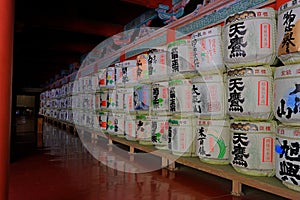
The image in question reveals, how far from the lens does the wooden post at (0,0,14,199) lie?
44.9 inches

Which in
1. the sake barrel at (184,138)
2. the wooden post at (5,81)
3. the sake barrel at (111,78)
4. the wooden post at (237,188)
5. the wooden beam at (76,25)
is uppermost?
the wooden beam at (76,25)

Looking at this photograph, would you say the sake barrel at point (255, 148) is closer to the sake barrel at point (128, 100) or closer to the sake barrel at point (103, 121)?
the sake barrel at point (128, 100)

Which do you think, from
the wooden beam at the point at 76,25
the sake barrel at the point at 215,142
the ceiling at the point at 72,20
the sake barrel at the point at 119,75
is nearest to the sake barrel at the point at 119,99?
the sake barrel at the point at 119,75

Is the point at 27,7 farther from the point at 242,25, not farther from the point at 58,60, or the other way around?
the point at 58,60

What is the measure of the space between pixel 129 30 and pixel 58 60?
741cm

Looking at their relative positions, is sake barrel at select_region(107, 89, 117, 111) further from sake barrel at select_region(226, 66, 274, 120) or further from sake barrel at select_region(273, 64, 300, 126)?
sake barrel at select_region(273, 64, 300, 126)

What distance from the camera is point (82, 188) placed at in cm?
269

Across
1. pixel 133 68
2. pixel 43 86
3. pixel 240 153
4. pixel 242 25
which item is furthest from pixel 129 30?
pixel 43 86

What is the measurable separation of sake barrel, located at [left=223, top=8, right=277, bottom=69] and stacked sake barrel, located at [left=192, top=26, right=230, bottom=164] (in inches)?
12.8

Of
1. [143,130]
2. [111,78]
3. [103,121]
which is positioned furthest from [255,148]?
[103,121]

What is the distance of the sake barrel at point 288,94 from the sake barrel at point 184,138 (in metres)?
1.24

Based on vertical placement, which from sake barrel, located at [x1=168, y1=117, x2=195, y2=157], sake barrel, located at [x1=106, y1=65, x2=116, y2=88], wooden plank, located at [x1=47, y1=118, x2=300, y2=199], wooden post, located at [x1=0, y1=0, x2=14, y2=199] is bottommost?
wooden plank, located at [x1=47, y1=118, x2=300, y2=199]

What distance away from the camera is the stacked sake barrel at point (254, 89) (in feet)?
7.77

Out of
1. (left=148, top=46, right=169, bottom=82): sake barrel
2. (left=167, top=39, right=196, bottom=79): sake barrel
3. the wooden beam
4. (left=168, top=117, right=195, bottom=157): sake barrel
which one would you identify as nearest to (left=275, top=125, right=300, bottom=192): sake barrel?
(left=168, top=117, right=195, bottom=157): sake barrel
